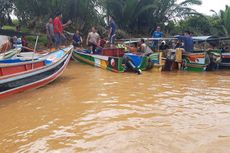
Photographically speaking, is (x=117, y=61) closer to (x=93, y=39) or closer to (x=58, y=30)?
(x=93, y=39)

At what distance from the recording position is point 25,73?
28.0 feet

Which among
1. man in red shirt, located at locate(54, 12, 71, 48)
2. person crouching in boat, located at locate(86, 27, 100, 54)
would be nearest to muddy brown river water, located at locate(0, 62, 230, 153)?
man in red shirt, located at locate(54, 12, 71, 48)

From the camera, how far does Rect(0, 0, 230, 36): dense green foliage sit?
64.3ft

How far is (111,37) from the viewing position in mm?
14758

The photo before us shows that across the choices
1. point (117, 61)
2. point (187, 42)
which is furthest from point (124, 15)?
point (117, 61)

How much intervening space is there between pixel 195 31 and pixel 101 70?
13.8 metres

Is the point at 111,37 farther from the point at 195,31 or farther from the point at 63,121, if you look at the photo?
the point at 195,31

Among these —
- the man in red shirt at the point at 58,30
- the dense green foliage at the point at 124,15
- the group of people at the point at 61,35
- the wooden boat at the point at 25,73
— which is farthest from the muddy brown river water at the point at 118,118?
the dense green foliage at the point at 124,15

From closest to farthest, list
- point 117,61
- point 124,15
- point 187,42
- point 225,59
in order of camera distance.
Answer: point 117,61
point 187,42
point 225,59
point 124,15

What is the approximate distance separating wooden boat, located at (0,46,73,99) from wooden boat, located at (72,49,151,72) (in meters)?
2.21

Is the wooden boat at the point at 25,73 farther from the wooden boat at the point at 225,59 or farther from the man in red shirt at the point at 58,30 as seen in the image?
the wooden boat at the point at 225,59

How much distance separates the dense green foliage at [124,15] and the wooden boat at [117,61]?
22.3 ft

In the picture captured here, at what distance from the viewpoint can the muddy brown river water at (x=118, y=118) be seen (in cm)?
454

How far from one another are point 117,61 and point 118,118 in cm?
653
